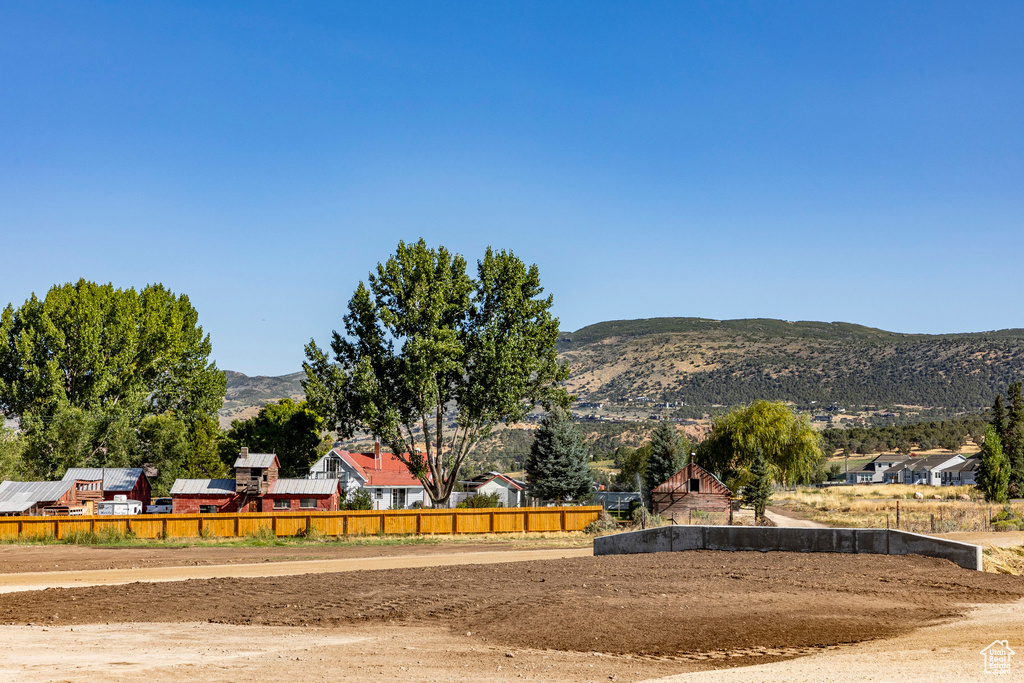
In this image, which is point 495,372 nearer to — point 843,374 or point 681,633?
point 681,633

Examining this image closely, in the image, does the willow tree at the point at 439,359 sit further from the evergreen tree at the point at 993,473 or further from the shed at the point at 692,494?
the evergreen tree at the point at 993,473

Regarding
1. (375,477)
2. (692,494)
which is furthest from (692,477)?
(375,477)

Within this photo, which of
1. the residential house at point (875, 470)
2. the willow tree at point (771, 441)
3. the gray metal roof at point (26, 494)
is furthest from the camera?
the residential house at point (875, 470)

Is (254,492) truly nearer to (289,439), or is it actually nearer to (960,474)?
(289,439)

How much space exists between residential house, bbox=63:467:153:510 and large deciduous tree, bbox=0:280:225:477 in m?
2.82

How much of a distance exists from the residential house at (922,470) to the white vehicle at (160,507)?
89815 millimetres

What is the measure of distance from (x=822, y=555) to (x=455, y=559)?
13673 mm

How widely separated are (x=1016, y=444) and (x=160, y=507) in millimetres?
71353

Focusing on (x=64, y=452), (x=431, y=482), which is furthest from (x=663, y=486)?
(x=64, y=452)

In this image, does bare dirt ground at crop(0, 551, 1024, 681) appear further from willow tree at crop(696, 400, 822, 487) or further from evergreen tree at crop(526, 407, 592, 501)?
willow tree at crop(696, 400, 822, 487)

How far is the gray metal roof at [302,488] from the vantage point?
5838 centimetres

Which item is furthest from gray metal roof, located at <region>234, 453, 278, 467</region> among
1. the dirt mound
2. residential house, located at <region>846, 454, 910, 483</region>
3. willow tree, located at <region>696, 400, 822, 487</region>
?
residential house, located at <region>846, 454, 910, 483</region>

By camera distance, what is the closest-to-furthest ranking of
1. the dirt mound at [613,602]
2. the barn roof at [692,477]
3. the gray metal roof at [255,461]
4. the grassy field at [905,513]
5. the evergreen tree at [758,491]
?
the dirt mound at [613,602] → the grassy field at [905,513] → the evergreen tree at [758,491] → the gray metal roof at [255,461] → the barn roof at [692,477]

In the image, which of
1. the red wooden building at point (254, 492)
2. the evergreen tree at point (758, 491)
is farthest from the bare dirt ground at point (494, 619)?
the red wooden building at point (254, 492)
